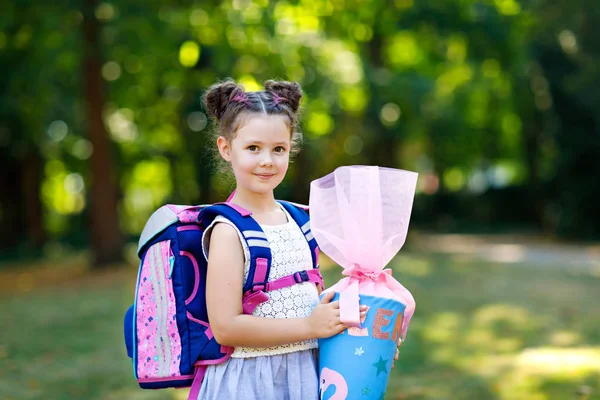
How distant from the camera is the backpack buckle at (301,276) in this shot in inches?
91.6

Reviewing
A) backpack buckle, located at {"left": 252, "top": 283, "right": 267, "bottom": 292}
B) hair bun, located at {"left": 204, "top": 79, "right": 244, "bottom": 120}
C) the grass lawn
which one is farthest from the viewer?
the grass lawn

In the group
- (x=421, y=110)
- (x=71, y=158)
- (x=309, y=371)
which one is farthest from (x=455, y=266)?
(x=71, y=158)

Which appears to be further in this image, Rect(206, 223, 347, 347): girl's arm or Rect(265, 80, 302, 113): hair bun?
Rect(265, 80, 302, 113): hair bun

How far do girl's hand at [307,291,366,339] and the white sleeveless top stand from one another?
0.41 feet

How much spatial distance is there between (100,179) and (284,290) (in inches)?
508

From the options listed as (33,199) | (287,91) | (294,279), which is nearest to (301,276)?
(294,279)

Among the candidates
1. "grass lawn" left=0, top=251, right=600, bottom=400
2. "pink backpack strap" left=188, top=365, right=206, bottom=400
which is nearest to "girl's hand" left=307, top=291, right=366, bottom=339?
"pink backpack strap" left=188, top=365, right=206, bottom=400

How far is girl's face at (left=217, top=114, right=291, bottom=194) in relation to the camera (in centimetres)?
228

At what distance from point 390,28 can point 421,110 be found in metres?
2.15

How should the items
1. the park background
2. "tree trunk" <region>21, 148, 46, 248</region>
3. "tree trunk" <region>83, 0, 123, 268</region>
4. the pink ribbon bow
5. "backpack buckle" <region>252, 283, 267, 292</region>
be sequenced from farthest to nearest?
1. "tree trunk" <region>21, 148, 46, 248</region>
2. "tree trunk" <region>83, 0, 123, 268</region>
3. the park background
4. "backpack buckle" <region>252, 283, 267, 292</region>
5. the pink ribbon bow

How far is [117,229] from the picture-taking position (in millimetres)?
14977

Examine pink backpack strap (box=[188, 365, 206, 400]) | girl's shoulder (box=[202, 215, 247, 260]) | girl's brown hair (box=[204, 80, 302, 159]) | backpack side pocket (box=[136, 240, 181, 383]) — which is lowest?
pink backpack strap (box=[188, 365, 206, 400])

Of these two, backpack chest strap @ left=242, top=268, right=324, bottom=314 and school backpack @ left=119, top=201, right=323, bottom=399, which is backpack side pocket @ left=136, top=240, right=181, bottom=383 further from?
backpack chest strap @ left=242, top=268, right=324, bottom=314

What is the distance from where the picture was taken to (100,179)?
47.9ft
